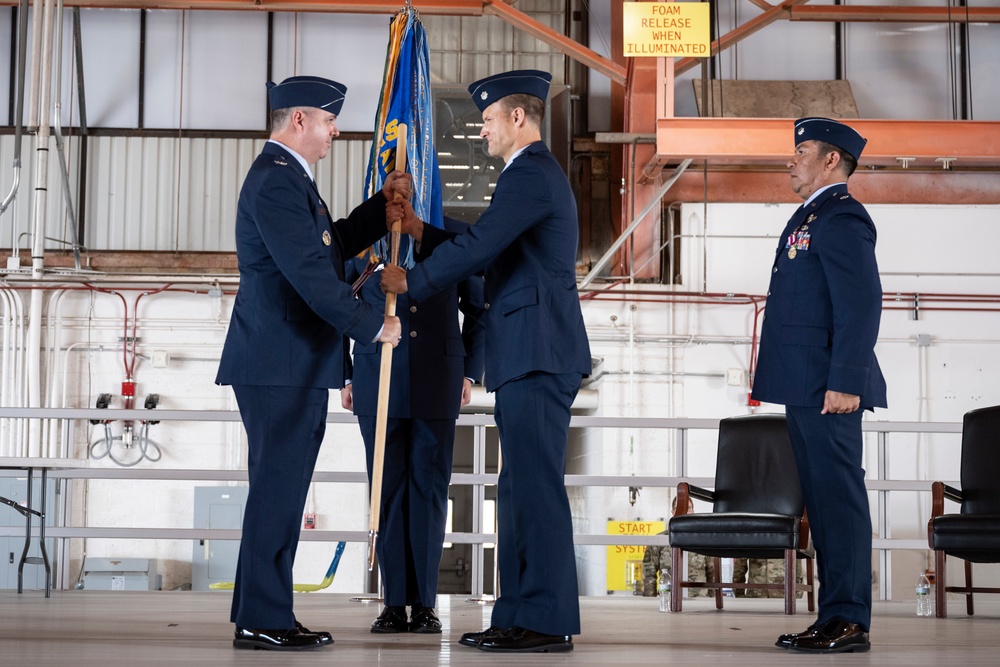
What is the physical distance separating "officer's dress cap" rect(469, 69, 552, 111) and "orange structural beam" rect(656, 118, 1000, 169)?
571 cm

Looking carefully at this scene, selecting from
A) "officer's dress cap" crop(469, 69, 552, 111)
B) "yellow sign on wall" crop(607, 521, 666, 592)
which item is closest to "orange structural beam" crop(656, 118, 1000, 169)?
"yellow sign on wall" crop(607, 521, 666, 592)

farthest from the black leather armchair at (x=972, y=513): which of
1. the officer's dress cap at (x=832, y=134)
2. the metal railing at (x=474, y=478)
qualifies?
the officer's dress cap at (x=832, y=134)

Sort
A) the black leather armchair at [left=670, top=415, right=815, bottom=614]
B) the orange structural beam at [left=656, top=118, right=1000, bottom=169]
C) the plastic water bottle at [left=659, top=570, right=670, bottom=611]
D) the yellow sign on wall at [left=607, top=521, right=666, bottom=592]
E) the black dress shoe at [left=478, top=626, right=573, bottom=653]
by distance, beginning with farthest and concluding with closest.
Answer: the yellow sign on wall at [left=607, top=521, right=666, bottom=592]
the orange structural beam at [left=656, top=118, right=1000, bottom=169]
the plastic water bottle at [left=659, top=570, right=670, bottom=611]
the black leather armchair at [left=670, top=415, right=815, bottom=614]
the black dress shoe at [left=478, top=626, right=573, bottom=653]

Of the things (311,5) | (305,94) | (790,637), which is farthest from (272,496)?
(311,5)

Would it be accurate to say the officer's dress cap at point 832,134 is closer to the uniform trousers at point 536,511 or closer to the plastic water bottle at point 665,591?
the uniform trousers at point 536,511

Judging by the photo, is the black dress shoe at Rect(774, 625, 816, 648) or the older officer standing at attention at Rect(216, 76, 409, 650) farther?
the black dress shoe at Rect(774, 625, 816, 648)

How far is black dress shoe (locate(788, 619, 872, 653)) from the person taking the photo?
3.18 m

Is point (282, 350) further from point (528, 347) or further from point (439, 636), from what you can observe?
point (439, 636)

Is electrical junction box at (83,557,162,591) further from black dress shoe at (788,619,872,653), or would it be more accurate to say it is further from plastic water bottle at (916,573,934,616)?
black dress shoe at (788,619,872,653)

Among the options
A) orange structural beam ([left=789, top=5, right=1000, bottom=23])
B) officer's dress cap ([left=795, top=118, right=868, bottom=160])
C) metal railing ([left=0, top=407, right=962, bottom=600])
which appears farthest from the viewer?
orange structural beam ([left=789, top=5, right=1000, bottom=23])

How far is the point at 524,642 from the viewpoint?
9.86ft

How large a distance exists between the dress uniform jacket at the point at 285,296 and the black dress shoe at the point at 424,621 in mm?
893

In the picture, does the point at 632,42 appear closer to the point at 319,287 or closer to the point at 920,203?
the point at 920,203

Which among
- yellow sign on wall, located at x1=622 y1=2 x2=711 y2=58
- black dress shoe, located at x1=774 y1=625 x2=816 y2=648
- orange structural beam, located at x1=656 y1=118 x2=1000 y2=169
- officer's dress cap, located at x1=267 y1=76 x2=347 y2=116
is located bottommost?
black dress shoe, located at x1=774 y1=625 x2=816 y2=648
